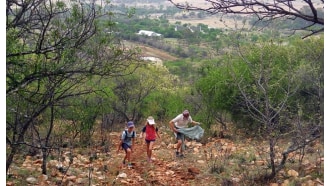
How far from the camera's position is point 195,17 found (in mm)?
85625

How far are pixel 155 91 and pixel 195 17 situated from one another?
6904cm

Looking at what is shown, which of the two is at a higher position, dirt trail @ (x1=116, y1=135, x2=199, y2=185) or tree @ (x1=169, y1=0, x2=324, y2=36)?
tree @ (x1=169, y1=0, x2=324, y2=36)

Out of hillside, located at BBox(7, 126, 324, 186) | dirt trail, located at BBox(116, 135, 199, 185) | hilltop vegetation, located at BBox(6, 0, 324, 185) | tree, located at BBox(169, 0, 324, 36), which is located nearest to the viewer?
tree, located at BBox(169, 0, 324, 36)

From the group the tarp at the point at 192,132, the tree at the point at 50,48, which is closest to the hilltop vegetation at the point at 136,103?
the tree at the point at 50,48

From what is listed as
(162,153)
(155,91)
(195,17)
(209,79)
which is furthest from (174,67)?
(195,17)

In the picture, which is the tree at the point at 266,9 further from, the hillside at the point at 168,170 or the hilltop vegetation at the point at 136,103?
the hillside at the point at 168,170

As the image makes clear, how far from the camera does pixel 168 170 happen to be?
948 cm

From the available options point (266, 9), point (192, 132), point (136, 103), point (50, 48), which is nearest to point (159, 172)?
point (192, 132)

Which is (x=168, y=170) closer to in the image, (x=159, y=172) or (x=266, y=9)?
(x=159, y=172)

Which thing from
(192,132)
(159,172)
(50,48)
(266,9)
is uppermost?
(266,9)

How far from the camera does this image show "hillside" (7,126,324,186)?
8109 millimetres

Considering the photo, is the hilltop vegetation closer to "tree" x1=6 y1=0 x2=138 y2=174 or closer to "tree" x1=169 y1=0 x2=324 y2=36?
"tree" x1=6 y1=0 x2=138 y2=174

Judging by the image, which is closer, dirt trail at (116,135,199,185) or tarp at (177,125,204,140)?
dirt trail at (116,135,199,185)

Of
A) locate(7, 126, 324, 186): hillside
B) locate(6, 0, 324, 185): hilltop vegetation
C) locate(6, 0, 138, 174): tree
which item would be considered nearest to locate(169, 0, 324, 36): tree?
locate(6, 0, 324, 185): hilltop vegetation
